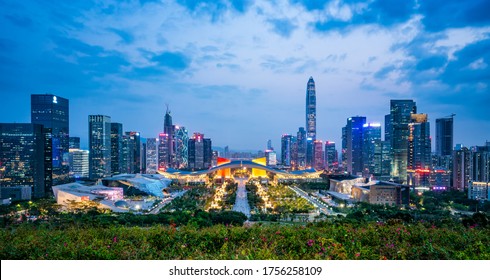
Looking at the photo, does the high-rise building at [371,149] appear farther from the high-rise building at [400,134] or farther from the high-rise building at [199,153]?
the high-rise building at [199,153]

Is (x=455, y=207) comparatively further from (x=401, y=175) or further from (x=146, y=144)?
(x=146, y=144)

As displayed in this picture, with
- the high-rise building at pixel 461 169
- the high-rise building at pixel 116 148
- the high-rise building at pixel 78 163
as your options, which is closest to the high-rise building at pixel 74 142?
the high-rise building at pixel 78 163

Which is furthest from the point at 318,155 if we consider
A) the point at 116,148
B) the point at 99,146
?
the point at 99,146

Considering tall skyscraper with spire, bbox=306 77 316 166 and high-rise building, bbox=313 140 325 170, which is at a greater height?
tall skyscraper with spire, bbox=306 77 316 166

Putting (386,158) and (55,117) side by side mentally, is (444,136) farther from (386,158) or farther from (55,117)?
(55,117)

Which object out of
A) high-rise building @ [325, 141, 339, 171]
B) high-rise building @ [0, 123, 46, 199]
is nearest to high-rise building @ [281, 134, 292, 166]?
high-rise building @ [325, 141, 339, 171]

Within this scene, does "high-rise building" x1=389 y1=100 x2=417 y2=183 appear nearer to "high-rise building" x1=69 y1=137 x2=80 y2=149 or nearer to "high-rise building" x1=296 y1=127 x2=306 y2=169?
"high-rise building" x1=296 y1=127 x2=306 y2=169

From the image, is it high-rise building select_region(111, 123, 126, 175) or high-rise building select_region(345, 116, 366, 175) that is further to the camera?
high-rise building select_region(345, 116, 366, 175)

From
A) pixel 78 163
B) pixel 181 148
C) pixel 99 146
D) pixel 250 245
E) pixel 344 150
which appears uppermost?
pixel 99 146
